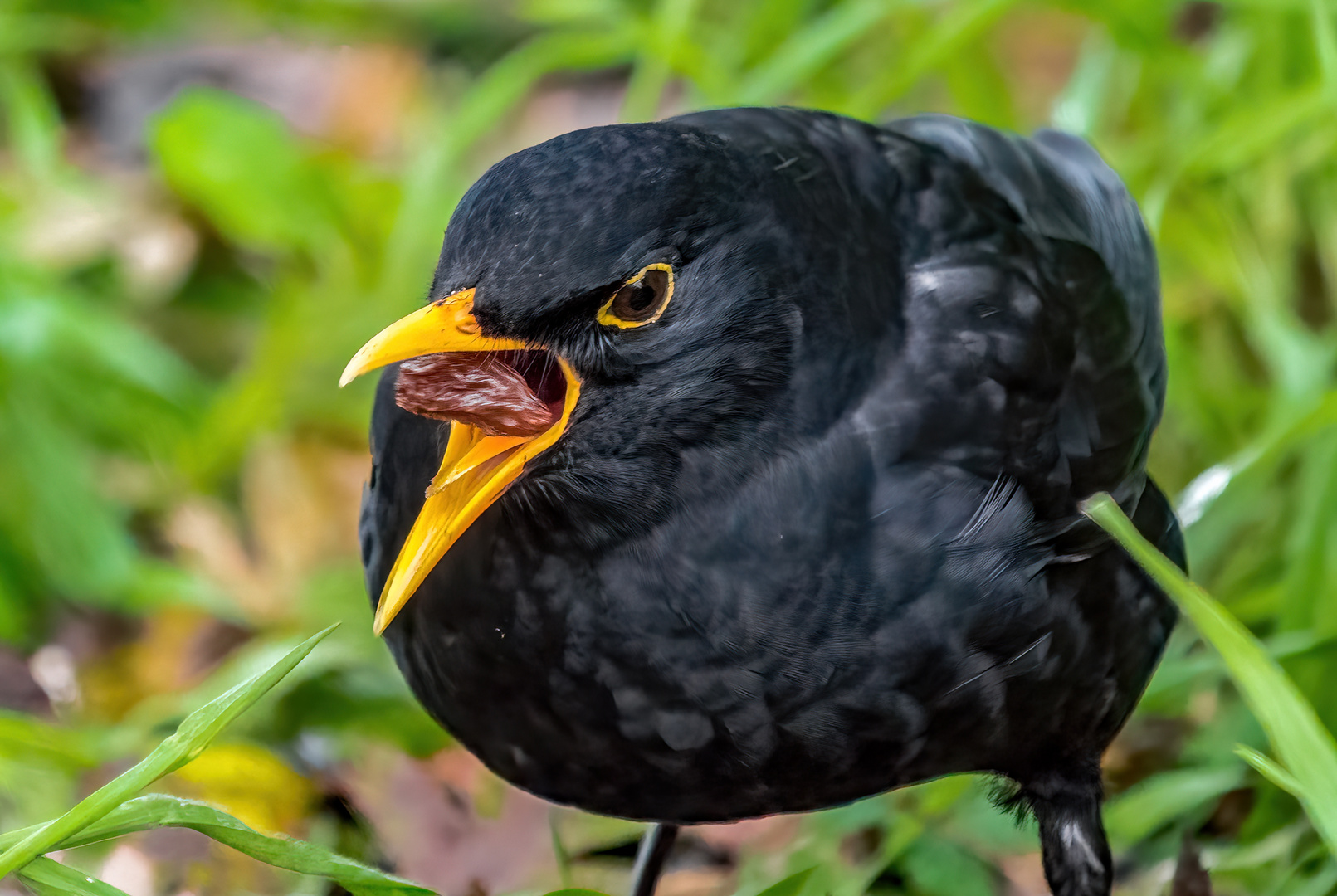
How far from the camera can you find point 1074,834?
2213 mm

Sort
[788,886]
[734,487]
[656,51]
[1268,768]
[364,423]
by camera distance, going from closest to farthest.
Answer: [1268,768] → [734,487] → [788,886] → [656,51] → [364,423]

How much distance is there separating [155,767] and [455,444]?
0.52 m

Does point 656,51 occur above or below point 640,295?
below

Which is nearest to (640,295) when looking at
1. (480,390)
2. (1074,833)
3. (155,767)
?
(480,390)

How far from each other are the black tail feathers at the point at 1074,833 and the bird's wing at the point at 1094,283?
0.47 meters

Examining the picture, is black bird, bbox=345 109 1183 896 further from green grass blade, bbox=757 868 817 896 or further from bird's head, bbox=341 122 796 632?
green grass blade, bbox=757 868 817 896

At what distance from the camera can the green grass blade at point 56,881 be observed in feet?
5.43

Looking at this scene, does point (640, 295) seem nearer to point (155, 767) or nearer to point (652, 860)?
point (155, 767)

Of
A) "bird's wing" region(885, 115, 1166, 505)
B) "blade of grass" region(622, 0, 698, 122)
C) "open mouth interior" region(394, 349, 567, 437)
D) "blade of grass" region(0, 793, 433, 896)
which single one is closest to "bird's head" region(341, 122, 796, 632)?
"open mouth interior" region(394, 349, 567, 437)

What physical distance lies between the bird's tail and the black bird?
5.8 inches

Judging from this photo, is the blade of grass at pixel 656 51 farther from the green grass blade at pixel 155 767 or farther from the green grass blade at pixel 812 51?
the green grass blade at pixel 155 767

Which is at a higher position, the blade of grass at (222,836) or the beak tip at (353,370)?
the beak tip at (353,370)

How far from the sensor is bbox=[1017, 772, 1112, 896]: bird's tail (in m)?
2.20

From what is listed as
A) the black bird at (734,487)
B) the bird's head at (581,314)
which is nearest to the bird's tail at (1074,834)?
the black bird at (734,487)
